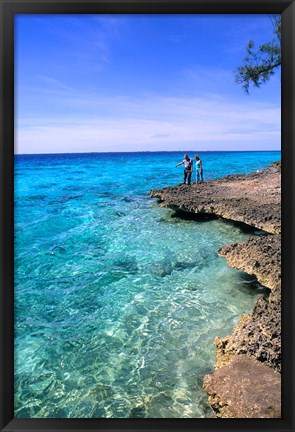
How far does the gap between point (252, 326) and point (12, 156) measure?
3872mm

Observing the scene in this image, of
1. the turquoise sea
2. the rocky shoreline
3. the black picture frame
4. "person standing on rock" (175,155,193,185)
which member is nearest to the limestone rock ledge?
the rocky shoreline

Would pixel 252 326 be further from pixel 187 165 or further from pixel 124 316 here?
pixel 187 165

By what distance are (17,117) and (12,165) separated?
0.38 meters

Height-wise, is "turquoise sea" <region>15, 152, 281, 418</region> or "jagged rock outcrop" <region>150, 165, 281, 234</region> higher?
"jagged rock outcrop" <region>150, 165, 281, 234</region>

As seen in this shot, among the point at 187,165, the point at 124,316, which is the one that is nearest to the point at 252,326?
the point at 124,316

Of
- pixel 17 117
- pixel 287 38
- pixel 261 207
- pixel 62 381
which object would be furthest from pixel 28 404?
pixel 261 207

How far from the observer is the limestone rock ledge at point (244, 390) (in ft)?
10.9

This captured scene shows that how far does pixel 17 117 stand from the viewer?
105 inches

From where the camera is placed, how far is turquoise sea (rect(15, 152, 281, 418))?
13.5 feet

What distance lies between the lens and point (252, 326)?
15.8 ft

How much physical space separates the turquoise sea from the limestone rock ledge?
0.81 ft

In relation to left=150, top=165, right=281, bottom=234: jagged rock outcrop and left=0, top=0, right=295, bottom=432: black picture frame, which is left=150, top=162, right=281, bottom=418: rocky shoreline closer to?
left=150, top=165, right=281, bottom=234: jagged rock outcrop

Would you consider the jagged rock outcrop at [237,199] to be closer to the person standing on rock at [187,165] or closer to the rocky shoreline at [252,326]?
the rocky shoreline at [252,326]

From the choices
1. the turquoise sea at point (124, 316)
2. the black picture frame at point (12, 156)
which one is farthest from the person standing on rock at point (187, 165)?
the black picture frame at point (12, 156)
